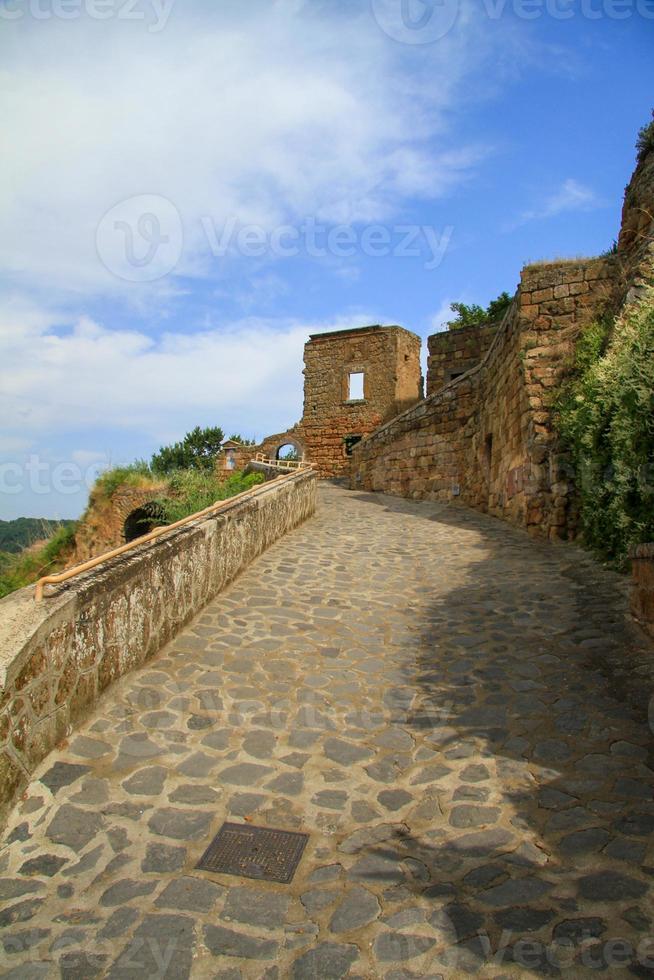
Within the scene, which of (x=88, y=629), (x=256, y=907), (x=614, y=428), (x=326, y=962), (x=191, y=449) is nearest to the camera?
(x=326, y=962)

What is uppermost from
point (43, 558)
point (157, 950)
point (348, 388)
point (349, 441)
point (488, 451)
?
point (348, 388)

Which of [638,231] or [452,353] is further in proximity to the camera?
[452,353]

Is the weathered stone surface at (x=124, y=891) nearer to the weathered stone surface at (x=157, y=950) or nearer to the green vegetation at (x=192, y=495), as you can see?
the weathered stone surface at (x=157, y=950)

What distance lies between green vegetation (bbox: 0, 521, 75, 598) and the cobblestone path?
1339cm

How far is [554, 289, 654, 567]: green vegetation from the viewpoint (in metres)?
5.17

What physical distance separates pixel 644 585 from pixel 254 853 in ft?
10.3

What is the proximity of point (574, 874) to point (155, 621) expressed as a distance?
3.19 meters

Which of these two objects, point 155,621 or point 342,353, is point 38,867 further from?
point 342,353

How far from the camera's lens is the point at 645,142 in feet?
28.9

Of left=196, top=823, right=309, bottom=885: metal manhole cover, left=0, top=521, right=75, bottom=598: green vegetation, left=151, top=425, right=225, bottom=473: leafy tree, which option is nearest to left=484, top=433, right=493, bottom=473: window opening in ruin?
left=196, top=823, right=309, bottom=885: metal manhole cover

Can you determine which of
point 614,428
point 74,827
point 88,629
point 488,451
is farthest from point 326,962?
point 488,451

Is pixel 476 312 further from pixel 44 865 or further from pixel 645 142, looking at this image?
pixel 44 865

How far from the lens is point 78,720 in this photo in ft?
12.2

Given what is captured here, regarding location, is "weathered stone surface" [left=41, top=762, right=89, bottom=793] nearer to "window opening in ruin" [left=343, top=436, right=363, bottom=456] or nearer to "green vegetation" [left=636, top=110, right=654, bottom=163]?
"green vegetation" [left=636, top=110, right=654, bottom=163]
